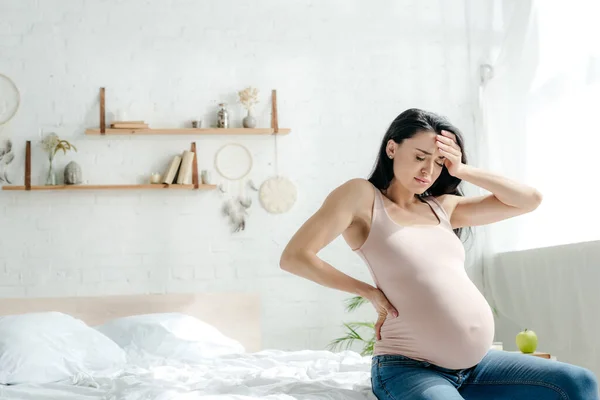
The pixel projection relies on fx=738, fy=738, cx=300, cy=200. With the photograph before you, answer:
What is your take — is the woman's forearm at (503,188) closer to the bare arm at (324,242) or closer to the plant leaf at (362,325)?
the bare arm at (324,242)

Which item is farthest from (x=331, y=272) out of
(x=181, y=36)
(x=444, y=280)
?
(x=181, y=36)

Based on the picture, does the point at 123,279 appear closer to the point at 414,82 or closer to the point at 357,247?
the point at 414,82

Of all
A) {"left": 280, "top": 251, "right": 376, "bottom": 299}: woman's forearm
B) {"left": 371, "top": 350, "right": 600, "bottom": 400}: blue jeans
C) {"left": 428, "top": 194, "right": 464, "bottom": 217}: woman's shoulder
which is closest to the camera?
{"left": 371, "top": 350, "right": 600, "bottom": 400}: blue jeans

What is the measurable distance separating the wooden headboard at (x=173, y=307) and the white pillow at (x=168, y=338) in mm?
356

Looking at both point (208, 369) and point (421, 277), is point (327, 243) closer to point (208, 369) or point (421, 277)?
point (421, 277)

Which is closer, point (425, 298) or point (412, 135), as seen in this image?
point (425, 298)

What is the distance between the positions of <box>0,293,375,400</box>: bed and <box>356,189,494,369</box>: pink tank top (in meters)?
0.26

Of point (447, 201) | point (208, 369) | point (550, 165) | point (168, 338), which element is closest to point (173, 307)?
point (168, 338)

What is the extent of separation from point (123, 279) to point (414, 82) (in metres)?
2.05

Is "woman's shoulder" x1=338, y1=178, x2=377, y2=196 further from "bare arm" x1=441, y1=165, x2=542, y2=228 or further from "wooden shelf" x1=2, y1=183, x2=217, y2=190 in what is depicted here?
"wooden shelf" x1=2, y1=183, x2=217, y2=190

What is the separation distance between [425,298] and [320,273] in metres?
0.27

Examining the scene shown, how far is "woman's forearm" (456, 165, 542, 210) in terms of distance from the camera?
2.04 metres

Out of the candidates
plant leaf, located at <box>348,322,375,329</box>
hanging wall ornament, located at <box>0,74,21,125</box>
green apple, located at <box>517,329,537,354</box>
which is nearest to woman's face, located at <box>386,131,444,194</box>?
green apple, located at <box>517,329,537,354</box>

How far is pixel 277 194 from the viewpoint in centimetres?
421
